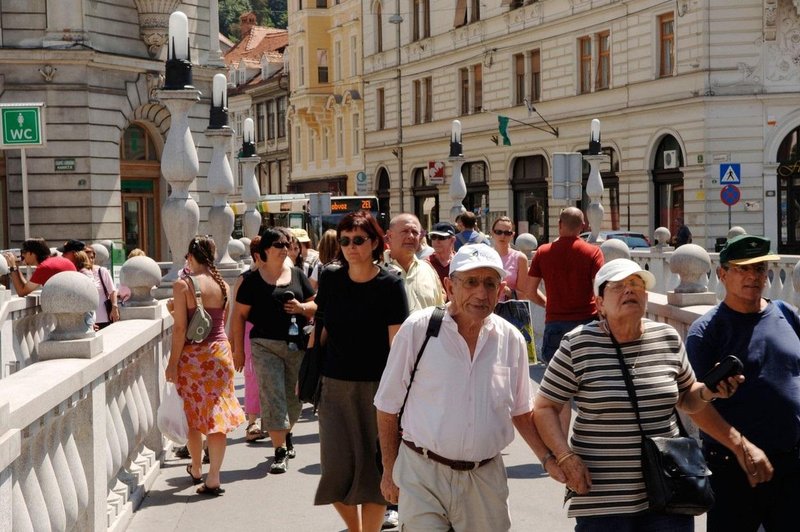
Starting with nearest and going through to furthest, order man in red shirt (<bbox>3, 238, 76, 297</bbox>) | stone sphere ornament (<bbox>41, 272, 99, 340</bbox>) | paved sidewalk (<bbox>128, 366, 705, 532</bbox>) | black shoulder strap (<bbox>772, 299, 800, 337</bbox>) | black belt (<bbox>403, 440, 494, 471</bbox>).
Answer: black belt (<bbox>403, 440, 494, 471</bbox>) → black shoulder strap (<bbox>772, 299, 800, 337</bbox>) → stone sphere ornament (<bbox>41, 272, 99, 340</bbox>) → paved sidewalk (<bbox>128, 366, 705, 532</bbox>) → man in red shirt (<bbox>3, 238, 76, 297</bbox>)

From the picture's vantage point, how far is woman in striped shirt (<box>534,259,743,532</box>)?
15.4 feet

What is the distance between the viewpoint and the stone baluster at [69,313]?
19.8 feet

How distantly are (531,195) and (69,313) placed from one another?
139 ft

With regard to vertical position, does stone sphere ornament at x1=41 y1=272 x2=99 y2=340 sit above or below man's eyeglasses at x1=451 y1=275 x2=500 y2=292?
below

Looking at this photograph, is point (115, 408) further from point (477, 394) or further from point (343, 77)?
point (343, 77)

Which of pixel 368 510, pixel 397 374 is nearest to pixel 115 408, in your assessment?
pixel 368 510

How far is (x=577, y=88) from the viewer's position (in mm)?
44719

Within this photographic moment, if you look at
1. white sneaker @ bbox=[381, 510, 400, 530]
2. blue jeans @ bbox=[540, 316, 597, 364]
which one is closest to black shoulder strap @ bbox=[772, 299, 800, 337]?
white sneaker @ bbox=[381, 510, 400, 530]

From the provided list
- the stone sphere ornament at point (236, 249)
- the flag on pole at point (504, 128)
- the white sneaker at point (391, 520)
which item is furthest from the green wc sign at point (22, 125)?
the flag on pole at point (504, 128)

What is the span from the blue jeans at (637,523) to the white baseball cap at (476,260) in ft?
3.34

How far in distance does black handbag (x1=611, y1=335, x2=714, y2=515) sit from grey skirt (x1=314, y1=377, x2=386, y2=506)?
7.38ft

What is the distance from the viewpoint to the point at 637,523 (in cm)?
476

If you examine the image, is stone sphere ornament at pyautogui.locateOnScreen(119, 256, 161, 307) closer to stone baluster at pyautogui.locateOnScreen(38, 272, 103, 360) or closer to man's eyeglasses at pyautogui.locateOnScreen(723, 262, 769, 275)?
stone baluster at pyautogui.locateOnScreen(38, 272, 103, 360)

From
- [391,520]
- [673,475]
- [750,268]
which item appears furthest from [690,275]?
[673,475]
